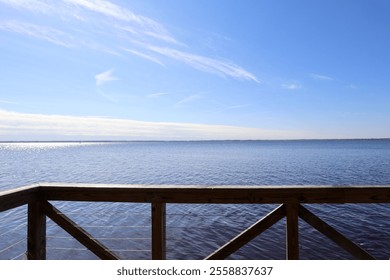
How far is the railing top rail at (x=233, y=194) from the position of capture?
2723mm

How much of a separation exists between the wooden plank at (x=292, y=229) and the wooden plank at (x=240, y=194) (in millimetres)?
82

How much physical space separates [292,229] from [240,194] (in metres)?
0.64

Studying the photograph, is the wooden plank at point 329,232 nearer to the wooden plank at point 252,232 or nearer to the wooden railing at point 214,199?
the wooden railing at point 214,199

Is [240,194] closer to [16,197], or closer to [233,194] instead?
[233,194]

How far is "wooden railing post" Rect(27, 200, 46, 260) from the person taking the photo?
284cm

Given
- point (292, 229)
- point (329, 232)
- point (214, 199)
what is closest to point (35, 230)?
point (214, 199)

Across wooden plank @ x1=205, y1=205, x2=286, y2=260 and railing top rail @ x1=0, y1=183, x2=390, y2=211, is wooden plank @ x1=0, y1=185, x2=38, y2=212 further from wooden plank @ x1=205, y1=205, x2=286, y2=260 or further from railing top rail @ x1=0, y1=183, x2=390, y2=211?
wooden plank @ x1=205, y1=205, x2=286, y2=260

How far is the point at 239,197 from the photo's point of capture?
276 cm

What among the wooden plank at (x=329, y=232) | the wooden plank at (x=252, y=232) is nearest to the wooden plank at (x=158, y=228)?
the wooden plank at (x=252, y=232)

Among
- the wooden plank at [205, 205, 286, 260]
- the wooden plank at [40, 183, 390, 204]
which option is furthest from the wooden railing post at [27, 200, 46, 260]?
the wooden plank at [205, 205, 286, 260]

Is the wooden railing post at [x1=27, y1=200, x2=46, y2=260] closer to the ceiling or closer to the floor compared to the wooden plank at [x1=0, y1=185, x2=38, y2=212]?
closer to the floor
